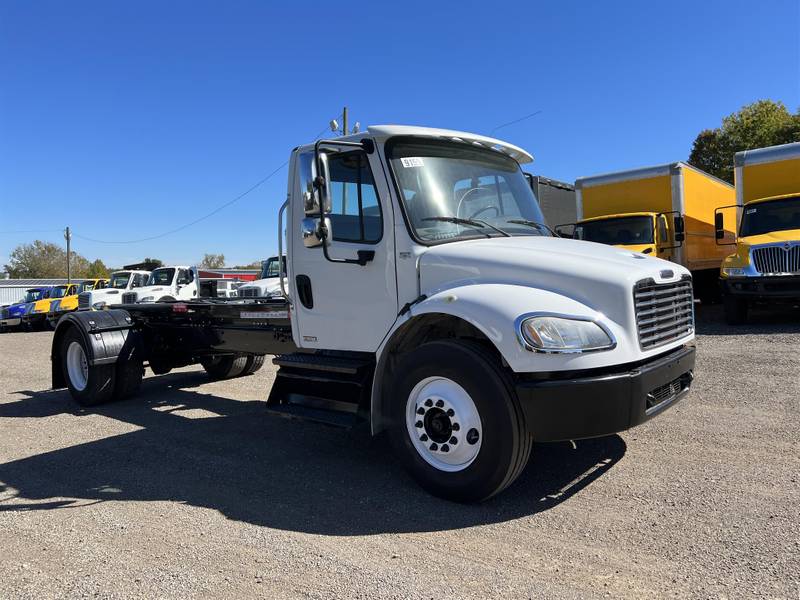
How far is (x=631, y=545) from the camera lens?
314cm

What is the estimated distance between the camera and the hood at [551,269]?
140 inches

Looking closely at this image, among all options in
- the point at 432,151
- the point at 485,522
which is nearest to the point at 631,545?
the point at 485,522

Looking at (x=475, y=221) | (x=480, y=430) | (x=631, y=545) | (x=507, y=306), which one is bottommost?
(x=631, y=545)

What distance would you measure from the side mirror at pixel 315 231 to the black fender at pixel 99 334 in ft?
13.4

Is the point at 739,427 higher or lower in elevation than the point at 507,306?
lower

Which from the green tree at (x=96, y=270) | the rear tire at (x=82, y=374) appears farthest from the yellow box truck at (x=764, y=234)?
the green tree at (x=96, y=270)

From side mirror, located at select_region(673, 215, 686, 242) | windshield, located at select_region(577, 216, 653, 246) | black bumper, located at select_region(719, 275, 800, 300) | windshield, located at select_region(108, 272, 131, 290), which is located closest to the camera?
black bumper, located at select_region(719, 275, 800, 300)

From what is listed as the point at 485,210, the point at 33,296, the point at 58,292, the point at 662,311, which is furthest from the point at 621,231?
the point at 33,296

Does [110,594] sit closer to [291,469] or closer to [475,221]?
[291,469]

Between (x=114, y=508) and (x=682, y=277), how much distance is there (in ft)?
13.9

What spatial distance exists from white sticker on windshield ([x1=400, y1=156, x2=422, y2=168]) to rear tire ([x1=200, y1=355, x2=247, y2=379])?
17.7ft

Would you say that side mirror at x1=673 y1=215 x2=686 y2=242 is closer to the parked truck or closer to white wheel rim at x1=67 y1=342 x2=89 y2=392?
the parked truck

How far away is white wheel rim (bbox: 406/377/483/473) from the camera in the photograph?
369cm

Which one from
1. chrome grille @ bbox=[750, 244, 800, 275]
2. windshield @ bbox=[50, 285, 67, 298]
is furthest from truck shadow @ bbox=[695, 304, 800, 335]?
windshield @ bbox=[50, 285, 67, 298]
